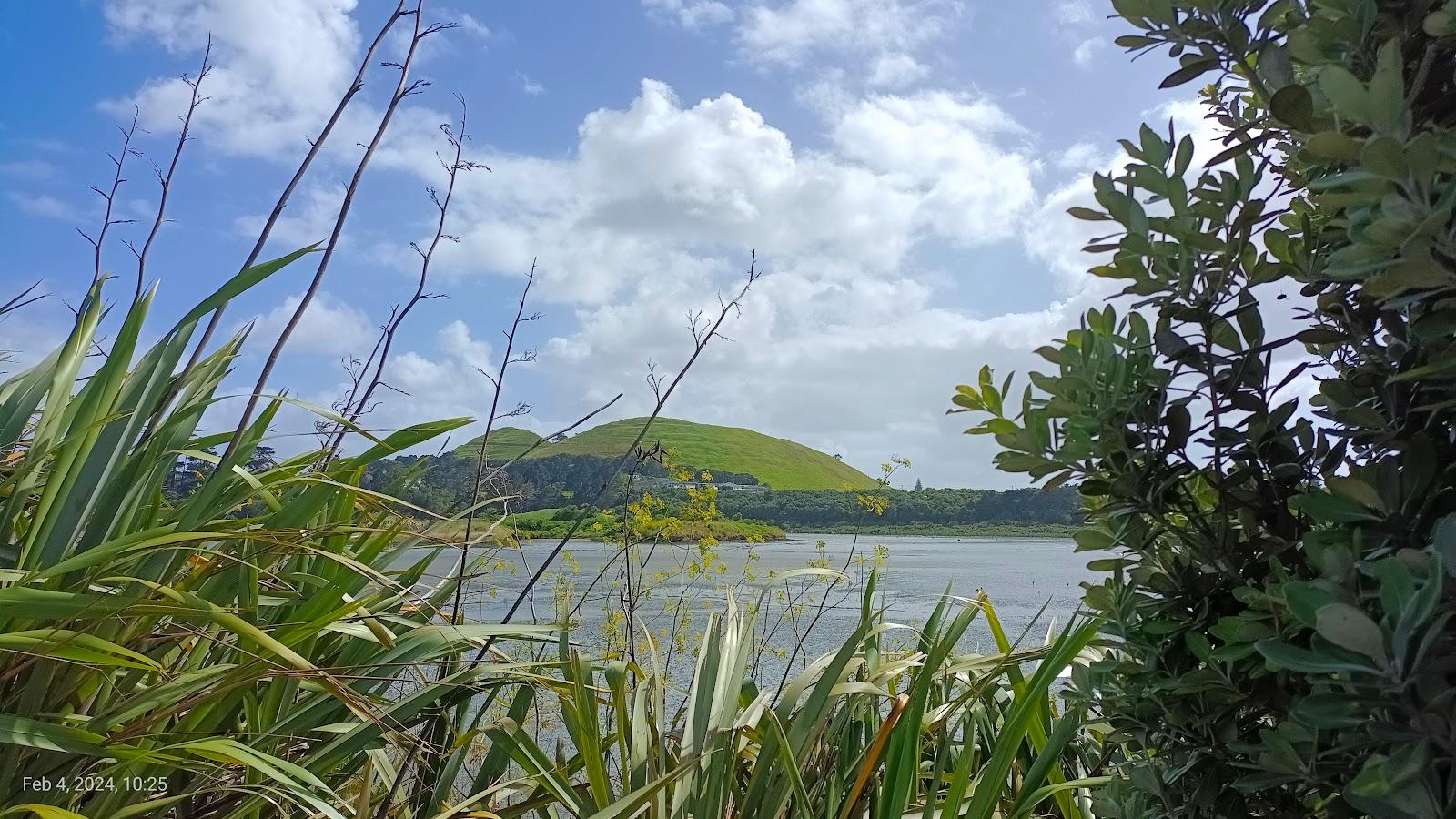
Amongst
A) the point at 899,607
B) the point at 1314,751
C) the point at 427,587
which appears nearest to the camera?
the point at 1314,751

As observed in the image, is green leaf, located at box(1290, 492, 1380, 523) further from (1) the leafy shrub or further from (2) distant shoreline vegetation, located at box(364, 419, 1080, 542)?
(2) distant shoreline vegetation, located at box(364, 419, 1080, 542)

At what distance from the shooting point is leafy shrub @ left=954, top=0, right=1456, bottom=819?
0.66 m

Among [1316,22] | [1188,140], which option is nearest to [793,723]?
[1188,140]

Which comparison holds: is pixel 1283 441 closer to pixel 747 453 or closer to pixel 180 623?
pixel 180 623

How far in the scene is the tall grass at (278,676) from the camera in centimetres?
129

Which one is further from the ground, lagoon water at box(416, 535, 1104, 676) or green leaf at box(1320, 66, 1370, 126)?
green leaf at box(1320, 66, 1370, 126)

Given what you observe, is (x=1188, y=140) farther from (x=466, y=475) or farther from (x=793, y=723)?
(x=466, y=475)

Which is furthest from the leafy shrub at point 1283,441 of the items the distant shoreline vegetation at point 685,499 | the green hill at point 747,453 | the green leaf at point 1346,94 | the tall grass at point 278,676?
the green hill at point 747,453

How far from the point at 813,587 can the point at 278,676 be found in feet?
12.6

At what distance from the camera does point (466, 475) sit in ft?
10.9

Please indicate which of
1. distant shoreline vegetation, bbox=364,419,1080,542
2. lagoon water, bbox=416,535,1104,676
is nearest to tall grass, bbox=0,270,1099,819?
distant shoreline vegetation, bbox=364,419,1080,542

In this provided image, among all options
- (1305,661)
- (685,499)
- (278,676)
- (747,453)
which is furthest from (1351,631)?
(747,453)

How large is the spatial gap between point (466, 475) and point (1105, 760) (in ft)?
8.58

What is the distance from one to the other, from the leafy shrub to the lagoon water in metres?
0.62
